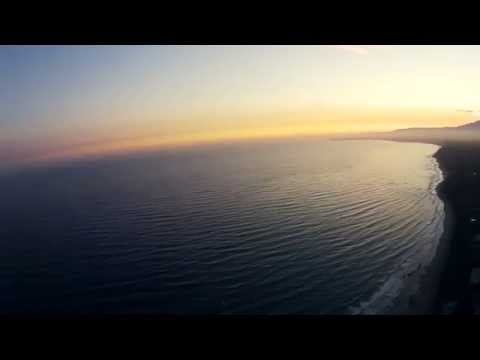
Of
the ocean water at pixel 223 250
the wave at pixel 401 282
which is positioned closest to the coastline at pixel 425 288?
the wave at pixel 401 282

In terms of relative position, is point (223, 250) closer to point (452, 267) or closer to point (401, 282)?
point (401, 282)

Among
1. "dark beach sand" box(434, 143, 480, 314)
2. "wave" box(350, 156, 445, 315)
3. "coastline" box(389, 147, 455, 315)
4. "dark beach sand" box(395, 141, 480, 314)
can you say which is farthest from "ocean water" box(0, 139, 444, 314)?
"dark beach sand" box(434, 143, 480, 314)

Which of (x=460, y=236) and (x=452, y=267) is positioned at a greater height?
(x=460, y=236)

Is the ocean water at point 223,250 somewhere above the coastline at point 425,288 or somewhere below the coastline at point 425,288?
above

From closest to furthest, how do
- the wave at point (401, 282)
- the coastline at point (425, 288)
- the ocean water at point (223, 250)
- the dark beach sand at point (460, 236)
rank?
the coastline at point (425, 288) → the dark beach sand at point (460, 236) → the wave at point (401, 282) → the ocean water at point (223, 250)

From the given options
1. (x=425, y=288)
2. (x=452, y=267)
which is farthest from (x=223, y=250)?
(x=452, y=267)

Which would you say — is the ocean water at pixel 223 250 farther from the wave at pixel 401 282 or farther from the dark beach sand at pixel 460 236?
the dark beach sand at pixel 460 236

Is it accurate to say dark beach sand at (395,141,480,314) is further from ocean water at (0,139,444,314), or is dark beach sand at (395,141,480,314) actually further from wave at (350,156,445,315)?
ocean water at (0,139,444,314)

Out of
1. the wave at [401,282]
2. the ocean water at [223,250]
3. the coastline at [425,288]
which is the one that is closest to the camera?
the coastline at [425,288]

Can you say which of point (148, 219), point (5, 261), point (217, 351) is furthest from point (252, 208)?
point (217, 351)
